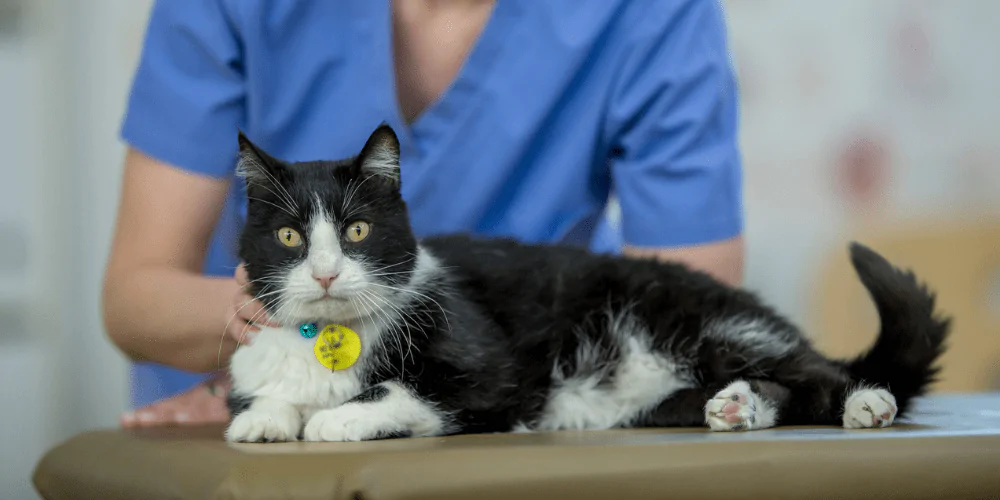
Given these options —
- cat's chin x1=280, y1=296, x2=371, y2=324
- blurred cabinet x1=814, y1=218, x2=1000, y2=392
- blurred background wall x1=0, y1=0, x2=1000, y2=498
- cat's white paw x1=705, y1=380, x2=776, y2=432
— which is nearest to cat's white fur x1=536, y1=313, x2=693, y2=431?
cat's white paw x1=705, y1=380, x2=776, y2=432

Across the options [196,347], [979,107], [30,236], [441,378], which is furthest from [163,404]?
[979,107]

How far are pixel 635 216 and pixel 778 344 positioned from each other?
393 mm

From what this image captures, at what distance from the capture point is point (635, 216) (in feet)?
4.56

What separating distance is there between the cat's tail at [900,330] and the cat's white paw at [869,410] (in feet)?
0.32

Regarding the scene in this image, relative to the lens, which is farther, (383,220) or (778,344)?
(778,344)

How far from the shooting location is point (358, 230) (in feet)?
2.87

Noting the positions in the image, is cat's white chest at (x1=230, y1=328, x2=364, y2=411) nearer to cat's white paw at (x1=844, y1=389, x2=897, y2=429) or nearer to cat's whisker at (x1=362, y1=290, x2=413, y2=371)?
cat's whisker at (x1=362, y1=290, x2=413, y2=371)

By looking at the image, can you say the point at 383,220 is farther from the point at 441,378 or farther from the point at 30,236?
the point at 30,236

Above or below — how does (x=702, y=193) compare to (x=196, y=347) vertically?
above

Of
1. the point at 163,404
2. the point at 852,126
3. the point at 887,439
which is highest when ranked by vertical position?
the point at 852,126

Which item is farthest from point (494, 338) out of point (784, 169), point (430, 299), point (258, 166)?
point (784, 169)

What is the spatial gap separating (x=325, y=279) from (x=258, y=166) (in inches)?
5.2

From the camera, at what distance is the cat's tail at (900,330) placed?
1017 millimetres

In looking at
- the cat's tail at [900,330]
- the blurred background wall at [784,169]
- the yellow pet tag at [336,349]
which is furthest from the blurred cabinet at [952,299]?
the yellow pet tag at [336,349]
